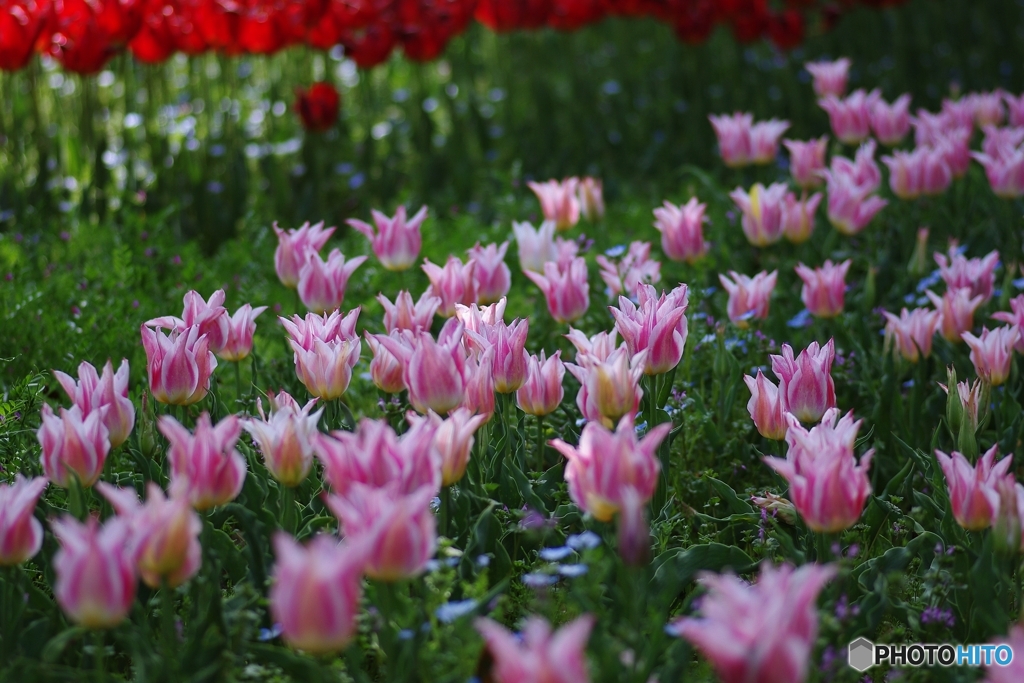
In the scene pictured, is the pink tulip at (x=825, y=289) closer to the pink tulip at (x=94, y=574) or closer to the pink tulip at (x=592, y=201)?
the pink tulip at (x=592, y=201)

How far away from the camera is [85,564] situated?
1382 millimetres

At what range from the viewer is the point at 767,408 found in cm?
214

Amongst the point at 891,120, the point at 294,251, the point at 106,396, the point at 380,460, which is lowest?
the point at 380,460

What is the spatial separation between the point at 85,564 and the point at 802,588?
90cm

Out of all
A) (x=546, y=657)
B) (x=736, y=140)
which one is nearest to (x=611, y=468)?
(x=546, y=657)

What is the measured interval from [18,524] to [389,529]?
64 centimetres

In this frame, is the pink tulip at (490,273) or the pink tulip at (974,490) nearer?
the pink tulip at (974,490)

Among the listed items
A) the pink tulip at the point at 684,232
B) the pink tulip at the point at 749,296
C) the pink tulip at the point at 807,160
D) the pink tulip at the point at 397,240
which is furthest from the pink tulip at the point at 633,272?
the pink tulip at the point at 807,160

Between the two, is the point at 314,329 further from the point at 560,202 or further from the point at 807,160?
the point at 807,160

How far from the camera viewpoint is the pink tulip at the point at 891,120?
4.18 m

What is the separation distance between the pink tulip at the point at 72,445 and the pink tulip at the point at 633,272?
1430 millimetres

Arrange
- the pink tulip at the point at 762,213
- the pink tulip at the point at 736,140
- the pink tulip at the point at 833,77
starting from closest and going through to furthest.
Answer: the pink tulip at the point at 762,213 < the pink tulip at the point at 736,140 < the pink tulip at the point at 833,77

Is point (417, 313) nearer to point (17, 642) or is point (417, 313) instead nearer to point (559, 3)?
point (17, 642)

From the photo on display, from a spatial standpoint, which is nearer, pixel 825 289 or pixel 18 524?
pixel 18 524
